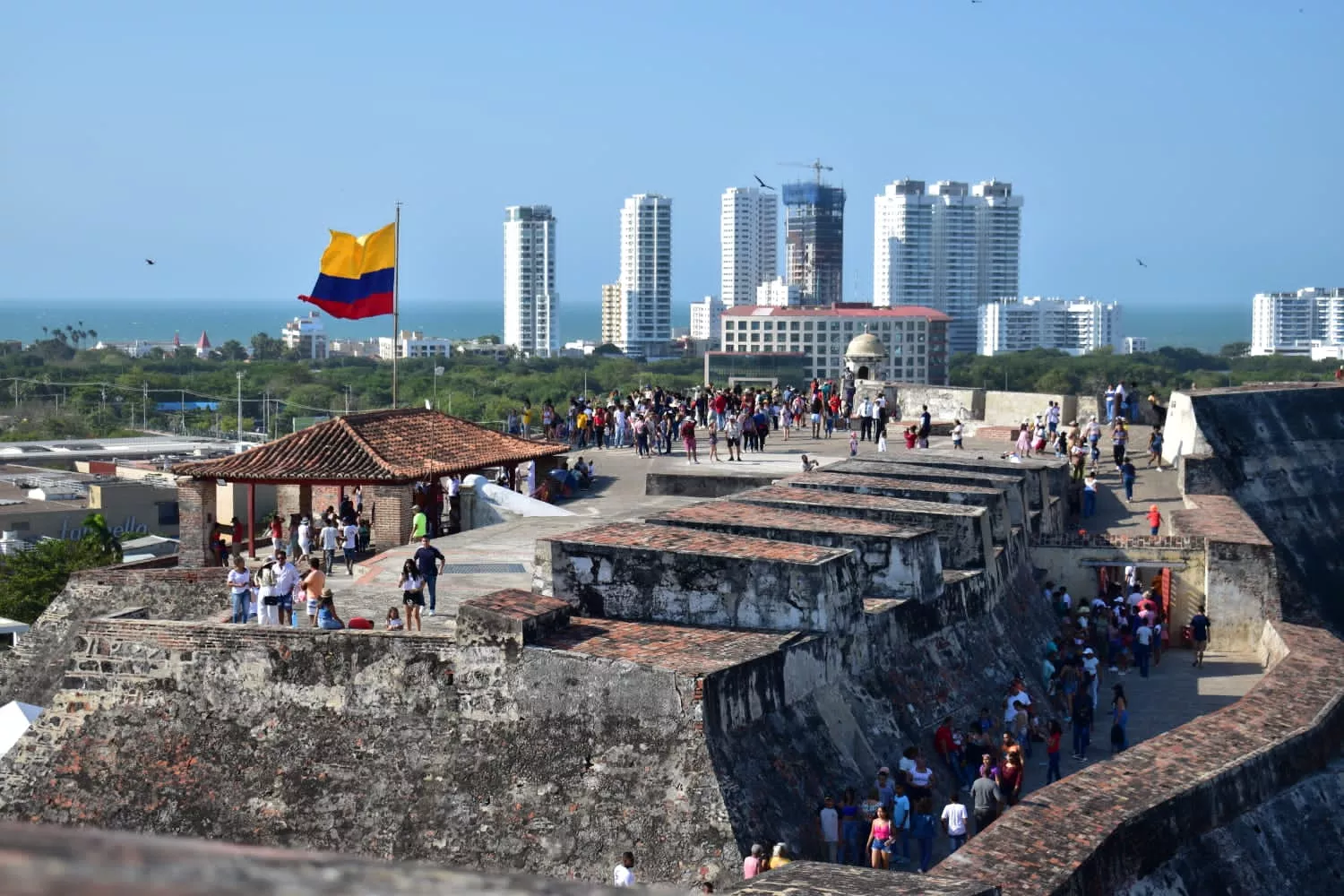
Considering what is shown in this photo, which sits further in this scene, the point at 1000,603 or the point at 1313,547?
the point at 1313,547

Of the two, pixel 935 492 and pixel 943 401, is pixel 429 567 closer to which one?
pixel 935 492

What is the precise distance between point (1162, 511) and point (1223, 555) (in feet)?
14.2

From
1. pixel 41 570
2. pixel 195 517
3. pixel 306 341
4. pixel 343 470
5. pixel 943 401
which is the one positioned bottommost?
pixel 41 570

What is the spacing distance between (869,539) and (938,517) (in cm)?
220

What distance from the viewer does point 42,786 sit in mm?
13352

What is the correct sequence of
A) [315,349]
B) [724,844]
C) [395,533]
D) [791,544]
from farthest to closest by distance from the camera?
[315,349]
[395,533]
[791,544]
[724,844]

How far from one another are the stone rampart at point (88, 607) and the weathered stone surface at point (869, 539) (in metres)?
4.37

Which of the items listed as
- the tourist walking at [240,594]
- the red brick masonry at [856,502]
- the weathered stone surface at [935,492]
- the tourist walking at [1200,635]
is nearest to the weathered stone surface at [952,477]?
the weathered stone surface at [935,492]

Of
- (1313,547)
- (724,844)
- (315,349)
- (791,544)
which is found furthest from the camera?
(315,349)

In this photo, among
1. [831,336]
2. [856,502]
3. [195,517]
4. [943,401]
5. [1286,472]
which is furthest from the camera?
[831,336]

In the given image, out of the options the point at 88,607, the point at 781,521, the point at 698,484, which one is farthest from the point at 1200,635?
the point at 88,607

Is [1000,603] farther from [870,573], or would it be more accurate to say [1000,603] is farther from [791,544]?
[791,544]

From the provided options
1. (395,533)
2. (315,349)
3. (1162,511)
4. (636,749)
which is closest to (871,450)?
(1162,511)

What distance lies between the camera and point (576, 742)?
482 inches
